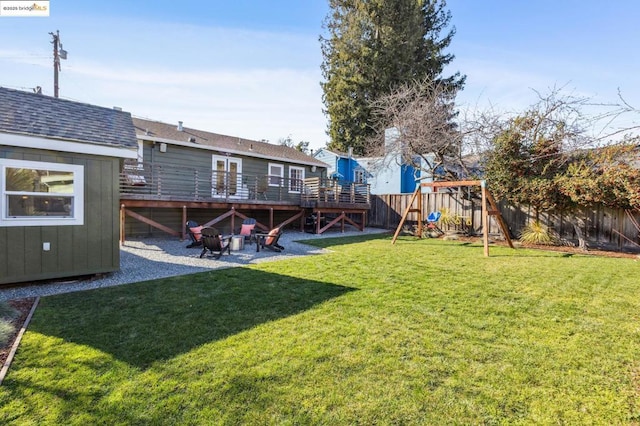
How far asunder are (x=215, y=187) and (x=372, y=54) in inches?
796

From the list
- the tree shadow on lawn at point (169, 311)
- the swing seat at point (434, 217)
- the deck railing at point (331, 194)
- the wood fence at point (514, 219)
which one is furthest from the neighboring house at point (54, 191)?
the wood fence at point (514, 219)

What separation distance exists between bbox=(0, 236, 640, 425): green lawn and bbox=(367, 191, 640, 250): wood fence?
572 cm

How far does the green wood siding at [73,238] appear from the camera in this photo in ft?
17.6

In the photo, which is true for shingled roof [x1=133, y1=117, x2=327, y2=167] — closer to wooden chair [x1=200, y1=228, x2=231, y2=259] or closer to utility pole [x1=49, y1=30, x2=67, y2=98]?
wooden chair [x1=200, y1=228, x2=231, y2=259]

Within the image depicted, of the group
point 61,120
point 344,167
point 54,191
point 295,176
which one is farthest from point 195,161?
point 344,167

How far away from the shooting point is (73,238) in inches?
232

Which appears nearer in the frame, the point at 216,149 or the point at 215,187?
the point at 215,187

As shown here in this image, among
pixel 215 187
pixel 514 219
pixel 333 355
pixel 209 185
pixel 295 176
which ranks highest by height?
pixel 295 176

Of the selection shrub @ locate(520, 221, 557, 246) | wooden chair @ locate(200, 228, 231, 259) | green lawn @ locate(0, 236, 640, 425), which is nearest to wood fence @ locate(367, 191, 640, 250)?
shrub @ locate(520, 221, 557, 246)

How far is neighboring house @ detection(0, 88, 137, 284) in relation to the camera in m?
5.36

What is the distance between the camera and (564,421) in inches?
87.8

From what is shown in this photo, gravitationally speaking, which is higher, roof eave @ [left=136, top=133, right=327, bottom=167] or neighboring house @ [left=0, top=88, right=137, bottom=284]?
roof eave @ [left=136, top=133, right=327, bottom=167]

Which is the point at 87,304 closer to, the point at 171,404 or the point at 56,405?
the point at 56,405

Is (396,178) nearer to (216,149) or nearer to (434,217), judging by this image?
(434,217)
